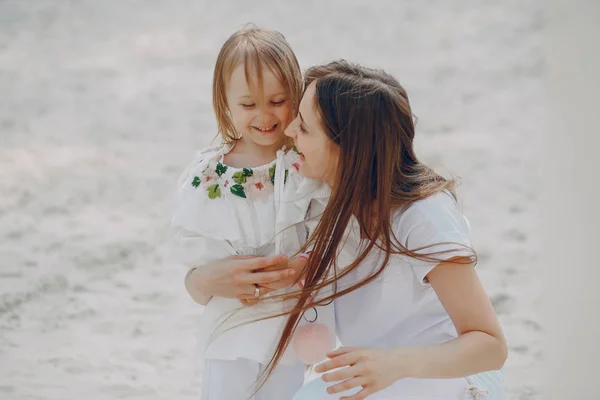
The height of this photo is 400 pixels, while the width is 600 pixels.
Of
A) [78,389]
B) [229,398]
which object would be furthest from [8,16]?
[229,398]

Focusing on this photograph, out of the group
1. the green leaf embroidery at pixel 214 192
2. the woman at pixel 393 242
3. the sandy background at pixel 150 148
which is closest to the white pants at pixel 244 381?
the woman at pixel 393 242

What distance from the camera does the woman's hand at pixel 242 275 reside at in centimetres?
164

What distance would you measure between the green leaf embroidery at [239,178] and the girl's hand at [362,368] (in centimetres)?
51

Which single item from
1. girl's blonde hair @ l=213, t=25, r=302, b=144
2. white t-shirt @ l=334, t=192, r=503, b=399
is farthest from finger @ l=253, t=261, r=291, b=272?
girl's blonde hair @ l=213, t=25, r=302, b=144

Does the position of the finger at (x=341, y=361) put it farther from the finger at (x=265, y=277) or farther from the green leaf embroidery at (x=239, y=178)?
the green leaf embroidery at (x=239, y=178)

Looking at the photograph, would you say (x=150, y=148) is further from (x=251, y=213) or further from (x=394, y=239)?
(x=394, y=239)

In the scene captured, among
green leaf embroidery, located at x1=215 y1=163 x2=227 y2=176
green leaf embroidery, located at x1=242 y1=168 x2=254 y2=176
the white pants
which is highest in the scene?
green leaf embroidery, located at x1=215 y1=163 x2=227 y2=176

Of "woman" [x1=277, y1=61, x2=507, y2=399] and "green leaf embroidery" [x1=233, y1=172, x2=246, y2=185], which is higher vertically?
"green leaf embroidery" [x1=233, y1=172, x2=246, y2=185]

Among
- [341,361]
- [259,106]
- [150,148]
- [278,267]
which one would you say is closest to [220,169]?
[259,106]

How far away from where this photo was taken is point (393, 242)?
5.28 ft

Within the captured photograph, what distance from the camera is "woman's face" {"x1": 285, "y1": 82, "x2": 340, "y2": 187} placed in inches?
63.4

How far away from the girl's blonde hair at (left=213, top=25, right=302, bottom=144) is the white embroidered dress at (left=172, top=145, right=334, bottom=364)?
0.16 meters

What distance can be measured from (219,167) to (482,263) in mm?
2037

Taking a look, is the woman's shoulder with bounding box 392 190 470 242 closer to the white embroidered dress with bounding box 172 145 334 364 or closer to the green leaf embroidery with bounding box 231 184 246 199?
the white embroidered dress with bounding box 172 145 334 364
